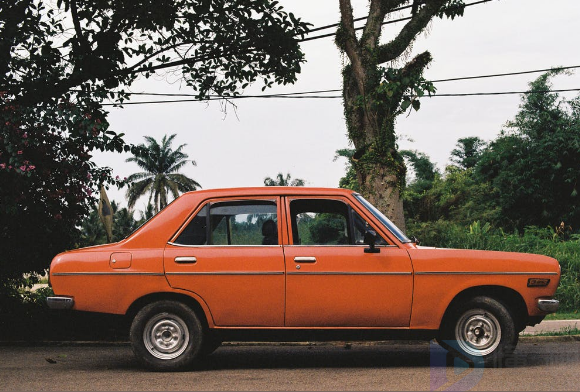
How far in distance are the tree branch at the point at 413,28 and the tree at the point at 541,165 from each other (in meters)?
30.4

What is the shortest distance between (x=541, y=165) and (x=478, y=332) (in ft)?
134

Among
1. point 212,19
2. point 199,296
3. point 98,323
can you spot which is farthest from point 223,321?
point 212,19

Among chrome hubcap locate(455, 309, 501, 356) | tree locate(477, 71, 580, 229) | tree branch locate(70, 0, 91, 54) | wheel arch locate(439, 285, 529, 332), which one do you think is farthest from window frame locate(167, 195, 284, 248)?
tree locate(477, 71, 580, 229)

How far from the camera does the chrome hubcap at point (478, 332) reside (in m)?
8.16

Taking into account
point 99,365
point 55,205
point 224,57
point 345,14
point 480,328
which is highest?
point 345,14

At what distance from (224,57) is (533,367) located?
9.44 meters

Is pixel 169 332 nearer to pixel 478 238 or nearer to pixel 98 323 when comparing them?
pixel 98 323

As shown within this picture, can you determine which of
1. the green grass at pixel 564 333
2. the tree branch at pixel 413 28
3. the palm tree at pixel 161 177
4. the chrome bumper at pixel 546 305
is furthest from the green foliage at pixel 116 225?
the chrome bumper at pixel 546 305

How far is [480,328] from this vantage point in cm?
820

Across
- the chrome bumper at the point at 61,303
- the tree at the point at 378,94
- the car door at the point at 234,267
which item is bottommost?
the chrome bumper at the point at 61,303

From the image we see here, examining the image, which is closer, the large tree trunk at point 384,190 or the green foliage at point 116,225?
the large tree trunk at point 384,190

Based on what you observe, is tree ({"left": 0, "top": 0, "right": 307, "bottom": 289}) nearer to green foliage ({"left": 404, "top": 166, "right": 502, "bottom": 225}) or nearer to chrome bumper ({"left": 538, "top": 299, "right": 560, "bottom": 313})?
chrome bumper ({"left": 538, "top": 299, "right": 560, "bottom": 313})

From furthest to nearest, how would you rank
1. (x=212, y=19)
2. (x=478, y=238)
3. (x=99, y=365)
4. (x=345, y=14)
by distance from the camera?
(x=478, y=238) → (x=345, y=14) → (x=212, y=19) → (x=99, y=365)

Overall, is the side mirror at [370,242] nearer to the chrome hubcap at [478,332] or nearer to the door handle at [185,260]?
the chrome hubcap at [478,332]
